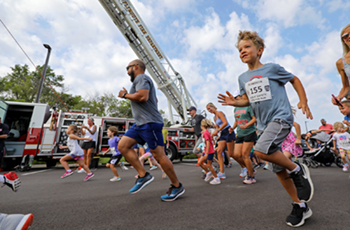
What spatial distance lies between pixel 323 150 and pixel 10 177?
7572 millimetres

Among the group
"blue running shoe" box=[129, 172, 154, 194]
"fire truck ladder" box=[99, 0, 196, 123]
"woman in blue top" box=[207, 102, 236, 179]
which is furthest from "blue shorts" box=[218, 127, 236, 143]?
"fire truck ladder" box=[99, 0, 196, 123]

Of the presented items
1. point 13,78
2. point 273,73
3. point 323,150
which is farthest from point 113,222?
point 13,78

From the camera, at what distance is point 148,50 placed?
1301 cm

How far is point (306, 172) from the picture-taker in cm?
170

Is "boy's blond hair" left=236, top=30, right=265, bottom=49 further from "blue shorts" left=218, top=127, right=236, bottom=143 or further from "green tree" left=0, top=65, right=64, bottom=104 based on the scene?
"green tree" left=0, top=65, right=64, bottom=104

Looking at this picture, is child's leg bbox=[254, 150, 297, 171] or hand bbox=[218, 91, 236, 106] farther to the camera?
hand bbox=[218, 91, 236, 106]

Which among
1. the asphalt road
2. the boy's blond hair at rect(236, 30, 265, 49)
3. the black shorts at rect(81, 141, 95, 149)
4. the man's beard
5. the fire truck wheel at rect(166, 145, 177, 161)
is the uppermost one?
the boy's blond hair at rect(236, 30, 265, 49)

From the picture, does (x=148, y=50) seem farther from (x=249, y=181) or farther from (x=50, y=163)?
(x=249, y=181)

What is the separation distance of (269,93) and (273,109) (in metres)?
0.16

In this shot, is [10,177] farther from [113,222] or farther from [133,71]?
[133,71]

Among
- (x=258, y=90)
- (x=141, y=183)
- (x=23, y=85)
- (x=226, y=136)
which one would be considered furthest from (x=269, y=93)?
(x=23, y=85)

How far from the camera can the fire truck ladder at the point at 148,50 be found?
12.1 meters

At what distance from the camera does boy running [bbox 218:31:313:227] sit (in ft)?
5.26

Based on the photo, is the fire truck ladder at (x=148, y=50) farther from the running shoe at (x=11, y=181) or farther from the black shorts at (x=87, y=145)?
the running shoe at (x=11, y=181)
